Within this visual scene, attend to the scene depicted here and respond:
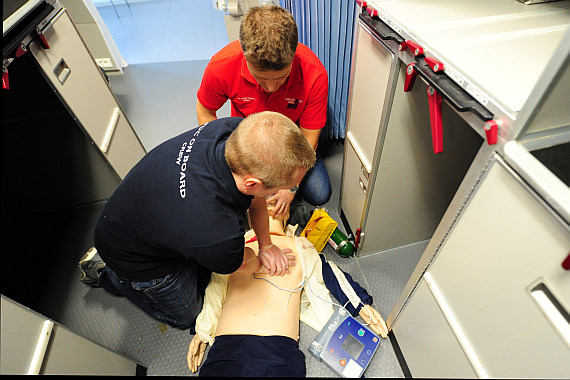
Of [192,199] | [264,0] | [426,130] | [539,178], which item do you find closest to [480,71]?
[539,178]

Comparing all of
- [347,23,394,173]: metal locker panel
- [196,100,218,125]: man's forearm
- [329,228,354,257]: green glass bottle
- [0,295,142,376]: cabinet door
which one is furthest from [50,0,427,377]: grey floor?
[196,100,218,125]: man's forearm

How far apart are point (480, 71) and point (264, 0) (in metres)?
1.28

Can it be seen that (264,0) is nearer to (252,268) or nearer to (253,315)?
(252,268)

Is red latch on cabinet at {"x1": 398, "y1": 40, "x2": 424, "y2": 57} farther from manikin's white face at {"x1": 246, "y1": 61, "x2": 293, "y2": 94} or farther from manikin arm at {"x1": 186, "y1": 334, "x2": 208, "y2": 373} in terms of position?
manikin arm at {"x1": 186, "y1": 334, "x2": 208, "y2": 373}

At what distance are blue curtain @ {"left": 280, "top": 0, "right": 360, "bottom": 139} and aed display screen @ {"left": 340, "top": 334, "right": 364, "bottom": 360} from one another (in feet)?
4.14

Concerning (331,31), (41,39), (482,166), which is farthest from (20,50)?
(482,166)

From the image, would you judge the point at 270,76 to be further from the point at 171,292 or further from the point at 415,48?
the point at 171,292

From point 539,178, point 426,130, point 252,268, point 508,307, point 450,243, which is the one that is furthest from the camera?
point 252,268

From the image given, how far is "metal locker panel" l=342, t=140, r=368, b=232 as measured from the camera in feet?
4.10

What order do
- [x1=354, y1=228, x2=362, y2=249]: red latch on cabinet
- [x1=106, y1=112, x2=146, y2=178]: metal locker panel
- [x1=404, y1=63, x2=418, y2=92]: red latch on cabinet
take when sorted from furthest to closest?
[x1=106, y1=112, x2=146, y2=178]: metal locker panel, [x1=354, y1=228, x2=362, y2=249]: red latch on cabinet, [x1=404, y1=63, x2=418, y2=92]: red latch on cabinet

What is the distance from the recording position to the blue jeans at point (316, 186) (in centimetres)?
165

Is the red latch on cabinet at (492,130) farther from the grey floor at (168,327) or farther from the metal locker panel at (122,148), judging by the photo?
the metal locker panel at (122,148)

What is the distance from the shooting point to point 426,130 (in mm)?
983

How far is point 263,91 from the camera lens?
4.18 ft
